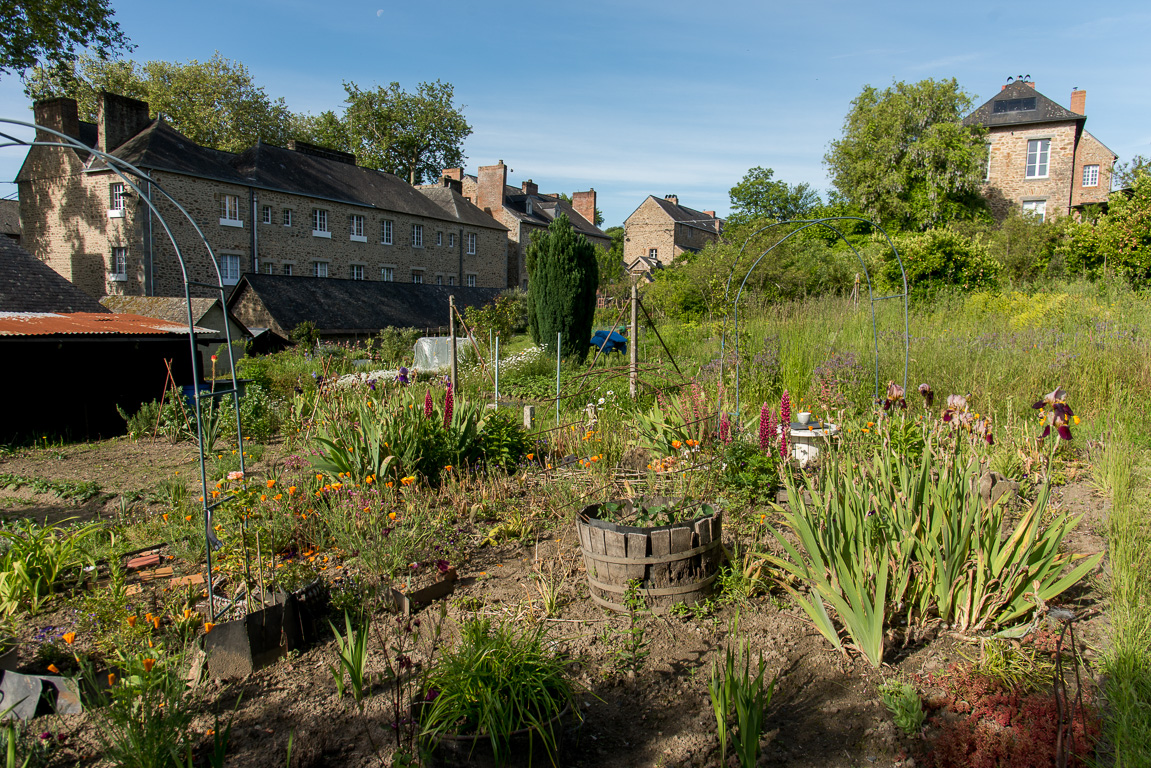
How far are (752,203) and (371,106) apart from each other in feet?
75.0

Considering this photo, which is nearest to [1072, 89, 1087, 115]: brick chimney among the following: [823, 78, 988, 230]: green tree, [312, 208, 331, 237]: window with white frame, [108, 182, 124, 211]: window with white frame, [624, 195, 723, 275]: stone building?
[823, 78, 988, 230]: green tree

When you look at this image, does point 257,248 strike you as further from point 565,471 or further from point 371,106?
point 565,471

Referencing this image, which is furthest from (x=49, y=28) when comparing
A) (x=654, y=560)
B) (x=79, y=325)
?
(x=654, y=560)

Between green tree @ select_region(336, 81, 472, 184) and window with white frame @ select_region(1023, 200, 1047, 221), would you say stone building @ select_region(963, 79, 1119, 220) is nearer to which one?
window with white frame @ select_region(1023, 200, 1047, 221)

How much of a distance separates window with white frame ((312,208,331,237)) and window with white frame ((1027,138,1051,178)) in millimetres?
28939

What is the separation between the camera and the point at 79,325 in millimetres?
7992

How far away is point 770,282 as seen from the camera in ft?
56.3

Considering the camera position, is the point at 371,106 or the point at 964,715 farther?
the point at 371,106

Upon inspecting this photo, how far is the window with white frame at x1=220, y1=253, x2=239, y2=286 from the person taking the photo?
21.8m

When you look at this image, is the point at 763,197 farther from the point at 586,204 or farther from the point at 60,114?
the point at 60,114

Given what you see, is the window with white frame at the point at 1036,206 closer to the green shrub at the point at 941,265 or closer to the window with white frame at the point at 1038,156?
the window with white frame at the point at 1038,156

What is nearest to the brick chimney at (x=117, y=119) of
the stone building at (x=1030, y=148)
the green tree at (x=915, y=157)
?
the green tree at (x=915, y=157)

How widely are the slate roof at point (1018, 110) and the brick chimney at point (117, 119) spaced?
3074cm

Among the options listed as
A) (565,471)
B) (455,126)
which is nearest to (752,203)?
(455,126)
